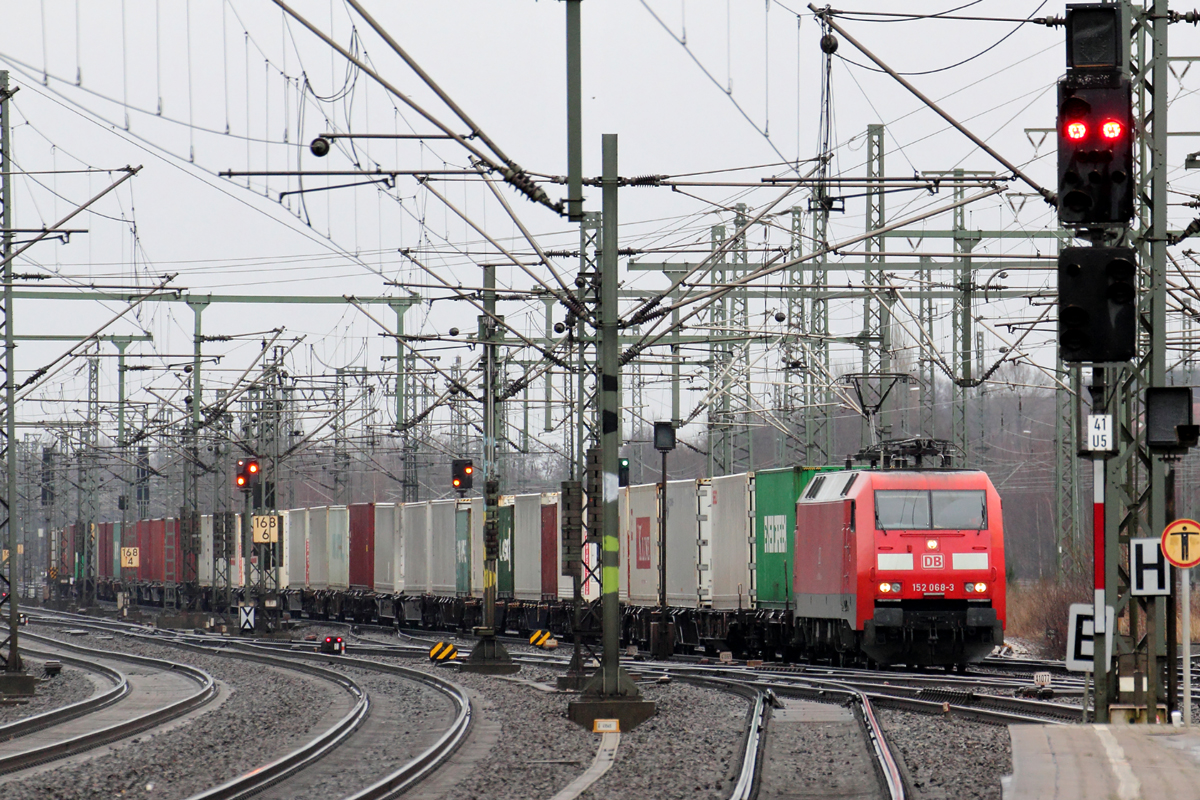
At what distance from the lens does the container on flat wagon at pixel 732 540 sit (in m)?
30.1

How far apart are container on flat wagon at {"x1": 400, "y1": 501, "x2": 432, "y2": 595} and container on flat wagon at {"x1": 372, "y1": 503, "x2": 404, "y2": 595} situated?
0.32 metres

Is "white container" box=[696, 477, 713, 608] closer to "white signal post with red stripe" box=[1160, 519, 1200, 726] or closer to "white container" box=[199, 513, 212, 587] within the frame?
"white signal post with red stripe" box=[1160, 519, 1200, 726]

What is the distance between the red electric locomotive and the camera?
2456 cm

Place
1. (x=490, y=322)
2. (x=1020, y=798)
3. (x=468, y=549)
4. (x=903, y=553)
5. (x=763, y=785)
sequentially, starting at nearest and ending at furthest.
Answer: (x=1020, y=798) → (x=763, y=785) → (x=903, y=553) → (x=490, y=322) → (x=468, y=549)

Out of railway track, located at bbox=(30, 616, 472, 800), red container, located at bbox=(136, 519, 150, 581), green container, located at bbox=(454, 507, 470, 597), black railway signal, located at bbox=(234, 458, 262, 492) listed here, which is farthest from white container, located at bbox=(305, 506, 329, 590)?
railway track, located at bbox=(30, 616, 472, 800)

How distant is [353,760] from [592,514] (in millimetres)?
5302

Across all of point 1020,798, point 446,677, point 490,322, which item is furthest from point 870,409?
point 1020,798

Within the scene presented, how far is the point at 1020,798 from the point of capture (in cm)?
861

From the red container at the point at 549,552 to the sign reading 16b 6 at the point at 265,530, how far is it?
818 centimetres

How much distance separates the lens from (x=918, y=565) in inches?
974

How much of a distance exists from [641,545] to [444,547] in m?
12.8

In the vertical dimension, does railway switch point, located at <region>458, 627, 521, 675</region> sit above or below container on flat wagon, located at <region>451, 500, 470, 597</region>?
below

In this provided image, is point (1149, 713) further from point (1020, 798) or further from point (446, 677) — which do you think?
point (446, 677)

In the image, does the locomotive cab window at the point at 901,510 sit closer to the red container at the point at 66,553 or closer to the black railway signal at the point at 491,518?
the black railway signal at the point at 491,518
